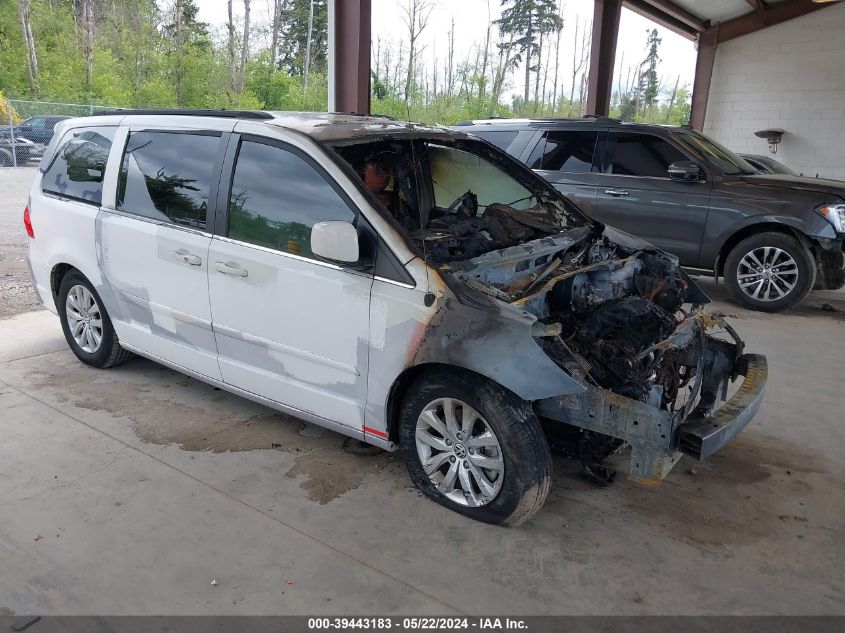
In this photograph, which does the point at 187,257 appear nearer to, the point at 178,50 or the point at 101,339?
the point at 101,339

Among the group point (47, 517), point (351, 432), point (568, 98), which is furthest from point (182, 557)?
point (568, 98)

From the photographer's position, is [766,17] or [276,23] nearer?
[766,17]

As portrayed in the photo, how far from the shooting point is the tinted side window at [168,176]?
12.0ft

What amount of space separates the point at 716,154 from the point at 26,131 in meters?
15.3

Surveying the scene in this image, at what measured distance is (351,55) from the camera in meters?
7.59

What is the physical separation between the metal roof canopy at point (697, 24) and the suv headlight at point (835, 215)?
270 inches

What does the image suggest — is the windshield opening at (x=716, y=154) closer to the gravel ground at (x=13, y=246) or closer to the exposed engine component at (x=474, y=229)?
the exposed engine component at (x=474, y=229)

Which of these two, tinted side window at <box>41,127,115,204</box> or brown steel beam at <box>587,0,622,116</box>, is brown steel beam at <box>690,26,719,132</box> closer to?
brown steel beam at <box>587,0,622,116</box>

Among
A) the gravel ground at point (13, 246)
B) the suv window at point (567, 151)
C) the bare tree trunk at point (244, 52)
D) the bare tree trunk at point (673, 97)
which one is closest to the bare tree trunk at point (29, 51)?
the bare tree trunk at point (244, 52)

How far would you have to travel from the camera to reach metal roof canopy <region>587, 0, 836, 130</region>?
42.0ft

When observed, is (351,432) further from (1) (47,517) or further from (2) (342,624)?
(1) (47,517)

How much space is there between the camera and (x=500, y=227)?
3.67 m

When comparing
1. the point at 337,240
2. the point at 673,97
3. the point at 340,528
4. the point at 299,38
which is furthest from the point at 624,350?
the point at 673,97

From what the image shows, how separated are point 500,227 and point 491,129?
4.76 metres
